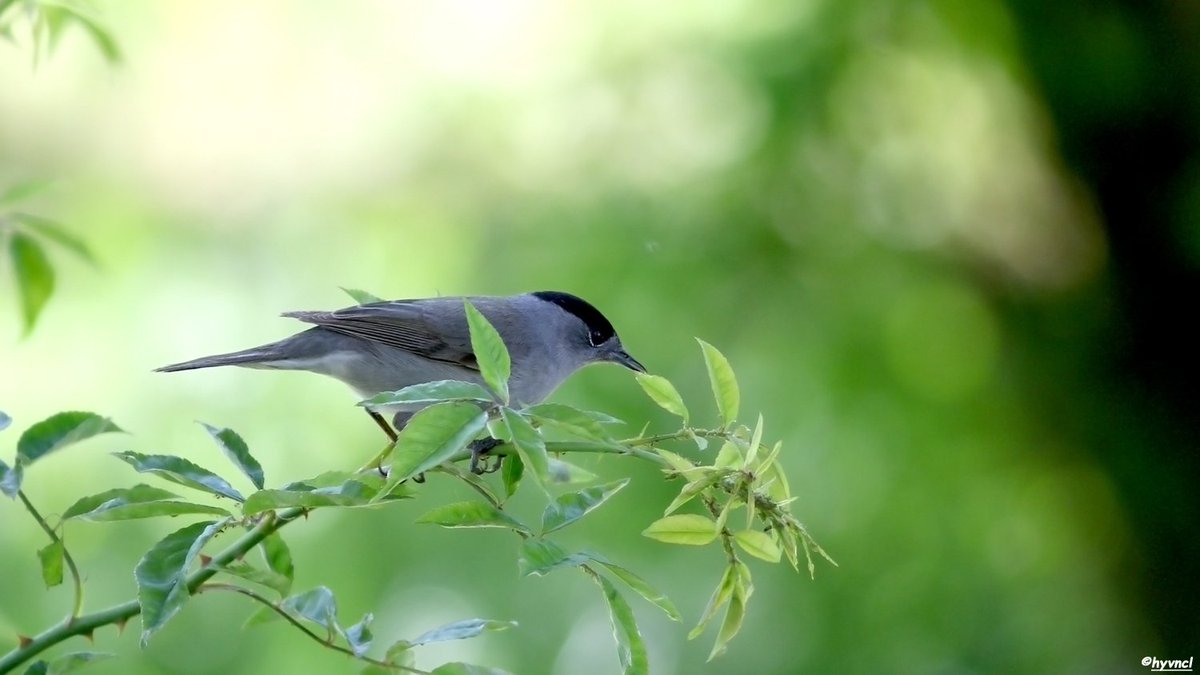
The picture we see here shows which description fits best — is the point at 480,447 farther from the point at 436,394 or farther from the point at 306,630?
the point at 436,394

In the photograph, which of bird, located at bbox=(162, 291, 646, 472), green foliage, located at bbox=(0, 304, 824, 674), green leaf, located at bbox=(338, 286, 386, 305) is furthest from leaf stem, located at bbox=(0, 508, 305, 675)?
bird, located at bbox=(162, 291, 646, 472)

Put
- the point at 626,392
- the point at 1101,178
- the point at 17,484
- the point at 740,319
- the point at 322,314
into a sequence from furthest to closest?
the point at 1101,178
the point at 740,319
the point at 626,392
the point at 322,314
the point at 17,484

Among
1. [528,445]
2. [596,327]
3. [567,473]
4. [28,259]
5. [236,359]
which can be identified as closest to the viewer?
[528,445]

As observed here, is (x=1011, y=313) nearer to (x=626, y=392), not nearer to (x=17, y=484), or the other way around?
(x=626, y=392)

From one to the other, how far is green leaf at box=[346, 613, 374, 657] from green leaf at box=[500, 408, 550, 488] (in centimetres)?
30

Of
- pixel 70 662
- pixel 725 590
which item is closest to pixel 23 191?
pixel 70 662

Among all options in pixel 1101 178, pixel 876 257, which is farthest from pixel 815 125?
pixel 1101 178

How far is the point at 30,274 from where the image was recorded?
5.27 ft

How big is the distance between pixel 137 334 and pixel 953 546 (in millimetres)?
2756

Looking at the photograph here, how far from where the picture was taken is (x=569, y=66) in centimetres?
404

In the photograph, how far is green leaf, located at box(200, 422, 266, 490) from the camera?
1242 mm

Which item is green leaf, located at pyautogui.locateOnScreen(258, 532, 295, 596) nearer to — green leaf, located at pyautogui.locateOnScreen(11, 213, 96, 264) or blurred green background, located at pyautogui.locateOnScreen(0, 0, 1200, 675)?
green leaf, located at pyautogui.locateOnScreen(11, 213, 96, 264)

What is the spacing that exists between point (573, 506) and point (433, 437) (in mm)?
233

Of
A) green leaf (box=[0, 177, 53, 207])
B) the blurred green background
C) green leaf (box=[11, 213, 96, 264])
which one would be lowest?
the blurred green background
